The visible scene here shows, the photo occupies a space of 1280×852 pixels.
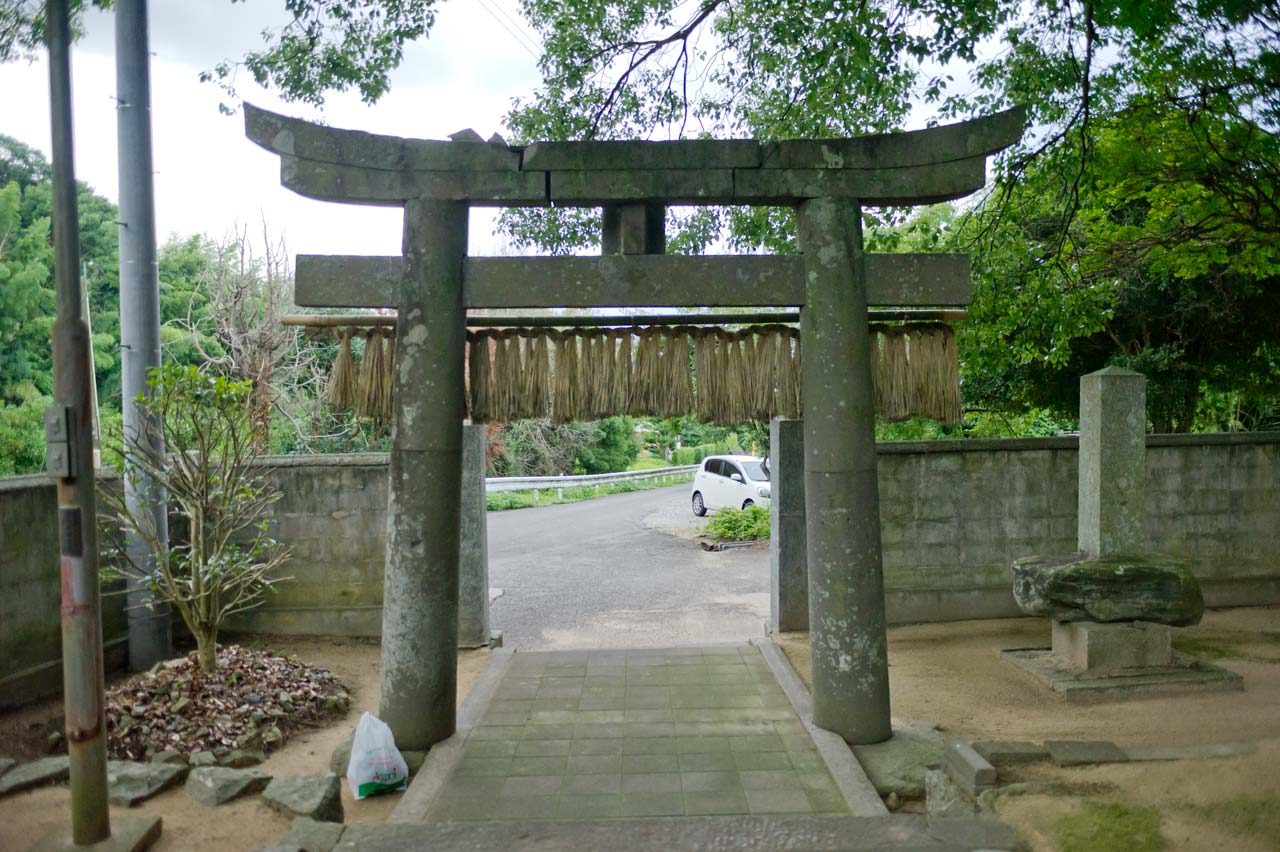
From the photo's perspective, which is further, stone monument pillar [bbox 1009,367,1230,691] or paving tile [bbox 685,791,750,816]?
stone monument pillar [bbox 1009,367,1230,691]

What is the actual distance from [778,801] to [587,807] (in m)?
1.04

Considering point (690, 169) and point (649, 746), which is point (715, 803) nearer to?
point (649, 746)

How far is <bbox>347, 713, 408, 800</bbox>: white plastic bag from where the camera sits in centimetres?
500

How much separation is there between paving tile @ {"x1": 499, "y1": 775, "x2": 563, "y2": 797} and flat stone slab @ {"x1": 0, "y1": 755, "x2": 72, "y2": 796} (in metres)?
2.48

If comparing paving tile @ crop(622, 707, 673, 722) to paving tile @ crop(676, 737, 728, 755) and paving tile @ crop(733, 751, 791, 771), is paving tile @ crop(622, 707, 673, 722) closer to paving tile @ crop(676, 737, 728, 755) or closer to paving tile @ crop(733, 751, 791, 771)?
paving tile @ crop(676, 737, 728, 755)

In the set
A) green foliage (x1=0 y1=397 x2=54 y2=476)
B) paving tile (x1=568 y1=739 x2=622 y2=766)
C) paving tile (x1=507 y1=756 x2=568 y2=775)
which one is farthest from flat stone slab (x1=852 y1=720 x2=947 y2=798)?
green foliage (x1=0 y1=397 x2=54 y2=476)

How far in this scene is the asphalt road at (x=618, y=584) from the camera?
9961mm

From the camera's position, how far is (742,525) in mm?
17484

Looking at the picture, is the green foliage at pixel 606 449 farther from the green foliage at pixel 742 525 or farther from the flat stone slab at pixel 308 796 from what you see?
the flat stone slab at pixel 308 796

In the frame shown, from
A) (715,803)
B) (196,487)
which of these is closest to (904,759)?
(715,803)

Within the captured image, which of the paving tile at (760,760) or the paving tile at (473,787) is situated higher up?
the paving tile at (473,787)

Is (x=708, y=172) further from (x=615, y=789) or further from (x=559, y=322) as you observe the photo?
(x=615, y=789)

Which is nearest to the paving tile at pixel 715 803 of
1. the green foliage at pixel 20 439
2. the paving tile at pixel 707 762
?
the paving tile at pixel 707 762

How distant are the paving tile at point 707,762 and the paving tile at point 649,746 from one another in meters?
0.17
